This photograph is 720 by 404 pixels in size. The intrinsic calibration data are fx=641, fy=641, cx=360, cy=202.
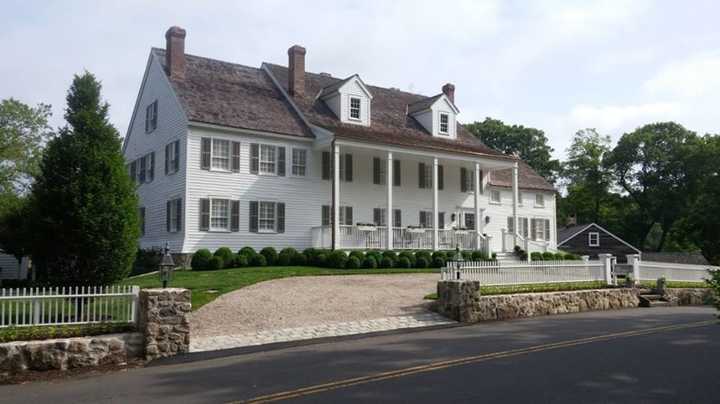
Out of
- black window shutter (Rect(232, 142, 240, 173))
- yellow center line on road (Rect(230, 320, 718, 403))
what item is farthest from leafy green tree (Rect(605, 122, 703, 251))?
yellow center line on road (Rect(230, 320, 718, 403))

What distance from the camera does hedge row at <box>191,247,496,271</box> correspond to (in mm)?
24344

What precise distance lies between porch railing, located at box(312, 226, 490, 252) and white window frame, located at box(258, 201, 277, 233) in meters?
1.88

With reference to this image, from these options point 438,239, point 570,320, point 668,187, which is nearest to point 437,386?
point 570,320

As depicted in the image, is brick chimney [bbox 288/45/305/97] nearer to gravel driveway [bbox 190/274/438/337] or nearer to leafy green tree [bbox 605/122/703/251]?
gravel driveway [bbox 190/274/438/337]

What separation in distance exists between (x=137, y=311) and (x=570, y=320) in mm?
10360

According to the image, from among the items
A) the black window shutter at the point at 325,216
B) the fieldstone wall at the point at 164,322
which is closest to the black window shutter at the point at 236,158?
the black window shutter at the point at 325,216

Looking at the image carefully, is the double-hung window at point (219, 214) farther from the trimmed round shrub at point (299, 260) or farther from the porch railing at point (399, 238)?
the porch railing at point (399, 238)

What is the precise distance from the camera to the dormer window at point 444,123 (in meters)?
34.4

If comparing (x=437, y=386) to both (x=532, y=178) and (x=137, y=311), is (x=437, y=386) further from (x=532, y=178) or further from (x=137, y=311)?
(x=532, y=178)

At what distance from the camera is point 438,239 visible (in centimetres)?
3014

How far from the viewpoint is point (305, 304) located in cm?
1591

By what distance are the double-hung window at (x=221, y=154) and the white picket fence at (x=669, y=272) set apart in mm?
16555

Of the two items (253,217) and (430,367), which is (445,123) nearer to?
(253,217)

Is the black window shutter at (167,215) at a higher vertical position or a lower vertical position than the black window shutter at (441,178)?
lower
